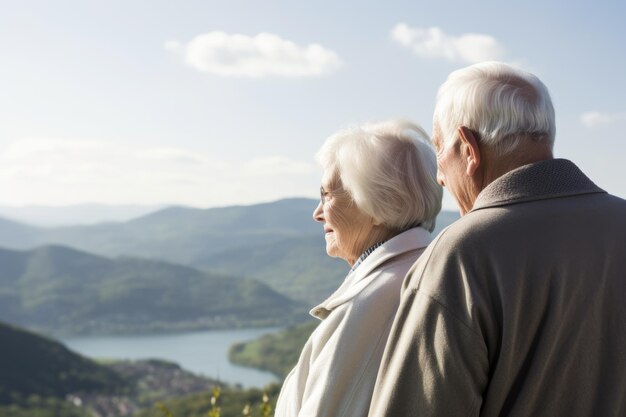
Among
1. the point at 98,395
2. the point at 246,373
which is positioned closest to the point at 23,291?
the point at 246,373

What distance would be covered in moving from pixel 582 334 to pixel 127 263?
414 feet

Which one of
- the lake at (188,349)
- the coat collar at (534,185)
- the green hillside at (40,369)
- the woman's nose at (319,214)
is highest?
the coat collar at (534,185)

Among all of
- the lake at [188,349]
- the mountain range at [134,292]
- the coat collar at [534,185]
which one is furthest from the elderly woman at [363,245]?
the mountain range at [134,292]

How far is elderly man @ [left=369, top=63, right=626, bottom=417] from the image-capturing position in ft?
4.36

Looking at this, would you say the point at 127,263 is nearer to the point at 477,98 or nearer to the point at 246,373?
the point at 246,373

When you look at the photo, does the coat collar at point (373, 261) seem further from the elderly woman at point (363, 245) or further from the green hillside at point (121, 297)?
the green hillside at point (121, 297)

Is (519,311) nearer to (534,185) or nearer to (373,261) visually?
(534,185)

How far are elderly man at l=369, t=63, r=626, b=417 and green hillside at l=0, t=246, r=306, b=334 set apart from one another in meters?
105

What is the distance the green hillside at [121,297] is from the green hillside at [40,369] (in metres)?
46.2

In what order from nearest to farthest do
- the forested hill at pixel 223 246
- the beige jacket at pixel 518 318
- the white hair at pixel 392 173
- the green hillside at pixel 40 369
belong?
the beige jacket at pixel 518 318
the white hair at pixel 392 173
the green hillside at pixel 40 369
the forested hill at pixel 223 246

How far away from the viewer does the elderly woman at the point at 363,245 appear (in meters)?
1.73

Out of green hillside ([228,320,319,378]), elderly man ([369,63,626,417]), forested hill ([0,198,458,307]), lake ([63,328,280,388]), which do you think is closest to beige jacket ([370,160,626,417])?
elderly man ([369,63,626,417])

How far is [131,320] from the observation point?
10625cm

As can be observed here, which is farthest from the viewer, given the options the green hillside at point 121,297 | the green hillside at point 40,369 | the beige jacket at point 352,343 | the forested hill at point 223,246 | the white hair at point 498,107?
the forested hill at point 223,246
